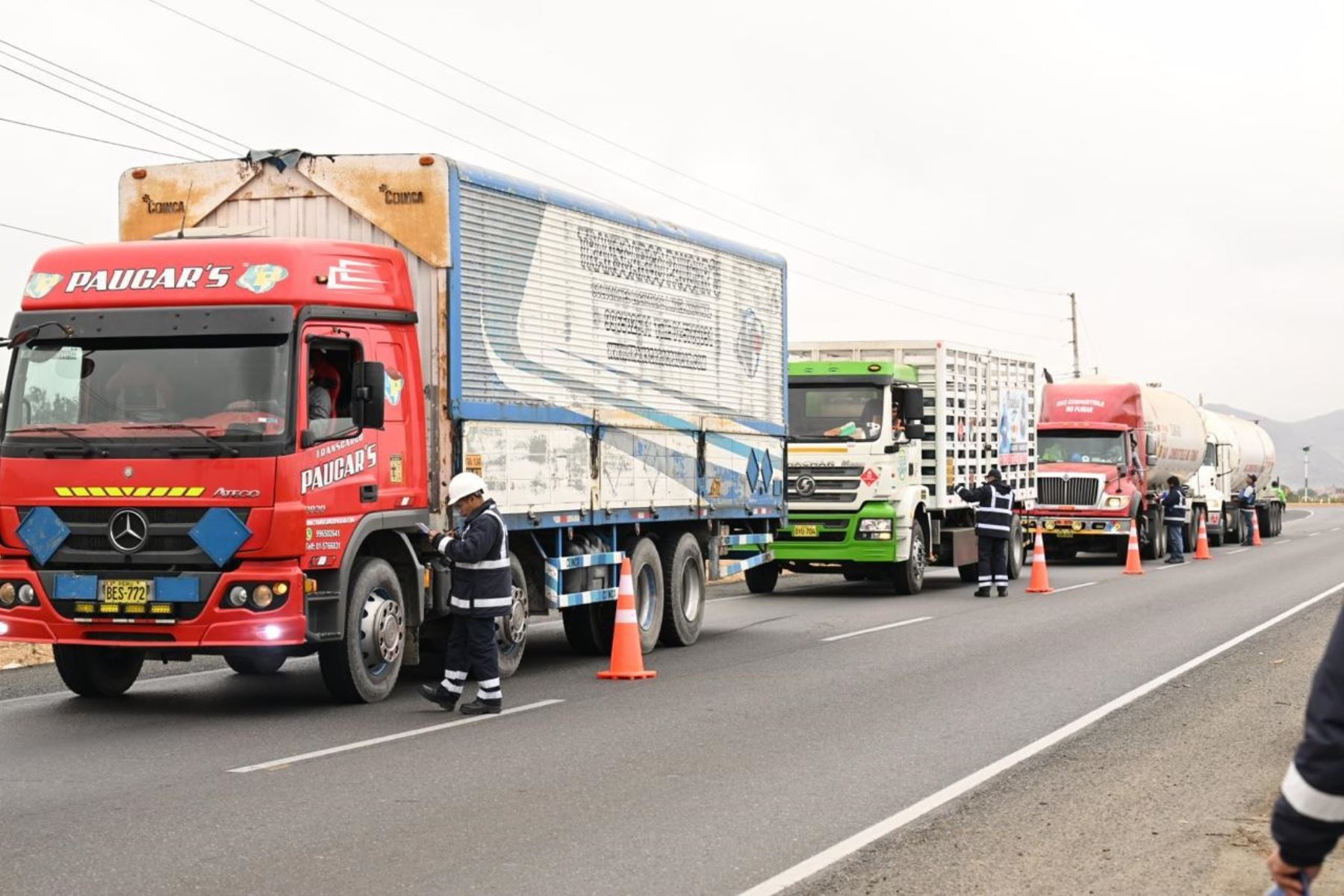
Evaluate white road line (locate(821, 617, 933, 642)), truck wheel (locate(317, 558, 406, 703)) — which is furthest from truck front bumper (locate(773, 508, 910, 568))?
truck wheel (locate(317, 558, 406, 703))

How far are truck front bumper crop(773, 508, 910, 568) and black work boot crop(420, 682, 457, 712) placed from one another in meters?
12.3

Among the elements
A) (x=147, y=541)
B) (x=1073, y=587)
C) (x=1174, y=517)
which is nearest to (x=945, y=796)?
(x=147, y=541)

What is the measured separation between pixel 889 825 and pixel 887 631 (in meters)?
10.2

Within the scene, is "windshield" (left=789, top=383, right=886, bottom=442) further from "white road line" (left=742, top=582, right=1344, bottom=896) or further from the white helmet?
the white helmet

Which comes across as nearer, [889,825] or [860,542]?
[889,825]

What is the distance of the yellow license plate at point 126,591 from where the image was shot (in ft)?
36.1

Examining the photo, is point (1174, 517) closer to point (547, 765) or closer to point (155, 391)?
point (155, 391)

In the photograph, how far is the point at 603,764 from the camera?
962cm

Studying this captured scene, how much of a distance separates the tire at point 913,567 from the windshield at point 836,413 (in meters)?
1.73

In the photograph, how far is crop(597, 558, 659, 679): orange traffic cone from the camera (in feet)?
45.2

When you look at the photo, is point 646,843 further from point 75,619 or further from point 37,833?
point 75,619

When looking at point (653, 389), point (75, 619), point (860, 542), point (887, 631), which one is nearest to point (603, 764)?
point (75, 619)

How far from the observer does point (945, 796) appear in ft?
28.5

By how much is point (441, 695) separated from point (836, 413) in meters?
12.9
